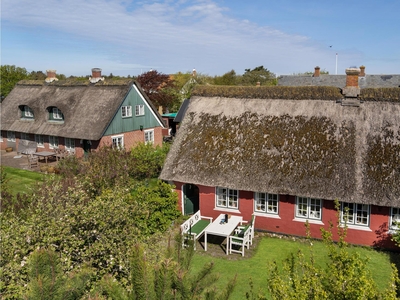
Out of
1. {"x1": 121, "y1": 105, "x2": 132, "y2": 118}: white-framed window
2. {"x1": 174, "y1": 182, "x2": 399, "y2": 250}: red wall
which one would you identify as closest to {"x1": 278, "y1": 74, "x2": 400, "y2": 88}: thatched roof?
{"x1": 121, "y1": 105, "x2": 132, "y2": 118}: white-framed window

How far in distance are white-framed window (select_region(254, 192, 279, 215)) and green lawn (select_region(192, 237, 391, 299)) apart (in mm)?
1246

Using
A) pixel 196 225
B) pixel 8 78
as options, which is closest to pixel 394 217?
pixel 196 225

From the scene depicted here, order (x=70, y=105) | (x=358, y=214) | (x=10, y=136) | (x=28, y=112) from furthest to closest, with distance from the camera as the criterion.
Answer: (x=10, y=136), (x=28, y=112), (x=70, y=105), (x=358, y=214)

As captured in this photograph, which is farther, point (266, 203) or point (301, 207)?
point (266, 203)

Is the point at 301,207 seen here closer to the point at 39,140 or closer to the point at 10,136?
the point at 39,140

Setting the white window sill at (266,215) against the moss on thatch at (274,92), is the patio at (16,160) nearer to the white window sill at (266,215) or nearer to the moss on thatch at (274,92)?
the moss on thatch at (274,92)

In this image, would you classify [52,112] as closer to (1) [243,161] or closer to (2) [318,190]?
(1) [243,161]

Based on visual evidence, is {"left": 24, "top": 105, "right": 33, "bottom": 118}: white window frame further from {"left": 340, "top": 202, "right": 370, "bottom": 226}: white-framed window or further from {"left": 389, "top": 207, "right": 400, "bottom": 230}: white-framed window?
{"left": 389, "top": 207, "right": 400, "bottom": 230}: white-framed window

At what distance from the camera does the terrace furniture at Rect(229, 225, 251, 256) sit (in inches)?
540

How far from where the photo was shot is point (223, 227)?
573 inches

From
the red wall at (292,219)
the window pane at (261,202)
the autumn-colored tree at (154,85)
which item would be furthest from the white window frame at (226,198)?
the autumn-colored tree at (154,85)

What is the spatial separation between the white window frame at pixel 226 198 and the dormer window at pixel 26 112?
22368mm

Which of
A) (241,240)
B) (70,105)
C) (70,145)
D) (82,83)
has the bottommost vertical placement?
(241,240)

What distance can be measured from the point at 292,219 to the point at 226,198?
309 cm
